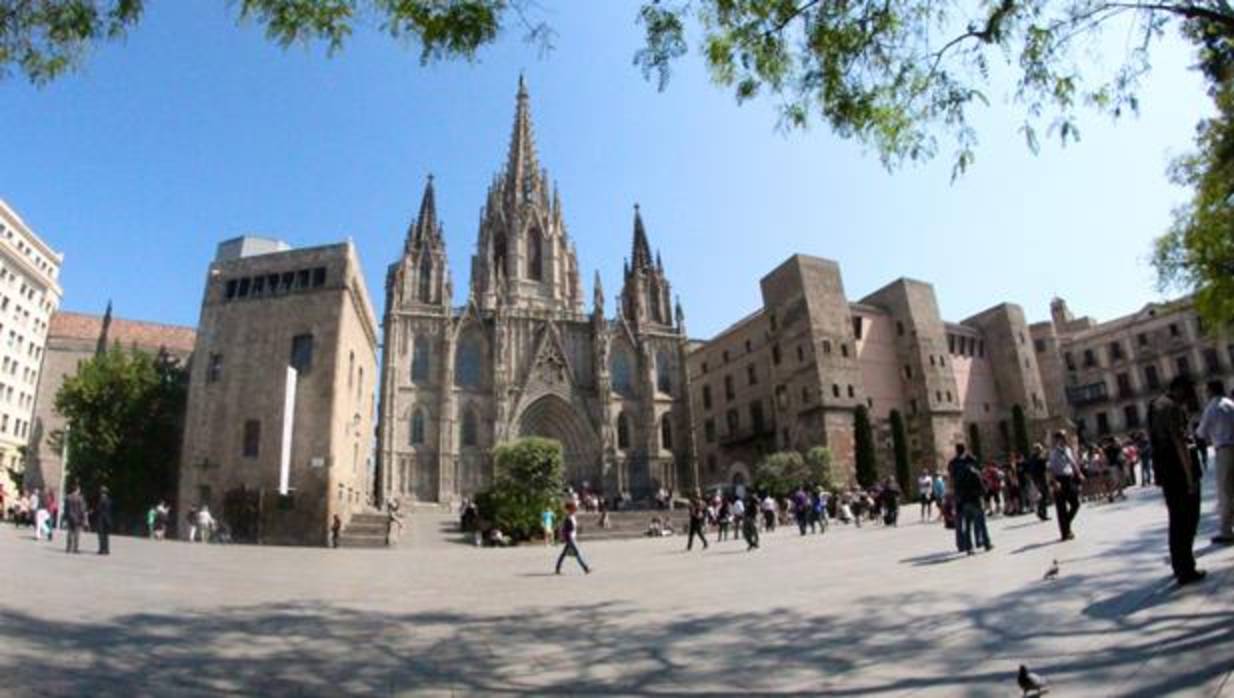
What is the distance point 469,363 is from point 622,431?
37.9ft

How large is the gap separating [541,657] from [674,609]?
2060 millimetres

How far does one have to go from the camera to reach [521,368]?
47938mm

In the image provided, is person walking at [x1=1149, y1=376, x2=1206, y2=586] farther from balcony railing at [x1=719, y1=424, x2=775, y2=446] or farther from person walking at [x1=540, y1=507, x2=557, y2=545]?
balcony railing at [x1=719, y1=424, x2=775, y2=446]

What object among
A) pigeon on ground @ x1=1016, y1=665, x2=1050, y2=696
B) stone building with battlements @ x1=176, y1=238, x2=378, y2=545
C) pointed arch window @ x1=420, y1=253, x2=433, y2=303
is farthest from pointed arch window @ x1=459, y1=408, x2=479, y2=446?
pigeon on ground @ x1=1016, y1=665, x2=1050, y2=696

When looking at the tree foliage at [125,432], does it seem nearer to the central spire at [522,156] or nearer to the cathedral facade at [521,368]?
the cathedral facade at [521,368]

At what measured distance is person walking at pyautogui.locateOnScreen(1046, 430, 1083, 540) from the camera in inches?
356

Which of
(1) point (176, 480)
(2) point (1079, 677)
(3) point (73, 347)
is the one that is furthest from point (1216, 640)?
(3) point (73, 347)

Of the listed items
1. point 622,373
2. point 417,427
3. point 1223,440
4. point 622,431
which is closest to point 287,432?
point 417,427

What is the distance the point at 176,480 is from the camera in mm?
30250

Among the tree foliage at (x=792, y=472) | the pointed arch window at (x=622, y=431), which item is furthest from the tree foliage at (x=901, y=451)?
the pointed arch window at (x=622, y=431)

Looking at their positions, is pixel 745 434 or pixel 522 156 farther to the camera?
pixel 522 156

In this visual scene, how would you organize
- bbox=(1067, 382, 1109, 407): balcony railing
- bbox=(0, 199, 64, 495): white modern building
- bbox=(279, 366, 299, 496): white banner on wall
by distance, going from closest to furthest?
bbox=(279, 366, 299, 496): white banner on wall, bbox=(1067, 382, 1109, 407): balcony railing, bbox=(0, 199, 64, 495): white modern building

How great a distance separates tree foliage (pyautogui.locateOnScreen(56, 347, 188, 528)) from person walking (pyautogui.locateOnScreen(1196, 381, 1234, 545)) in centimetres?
3463

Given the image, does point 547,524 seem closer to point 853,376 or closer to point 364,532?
point 364,532
